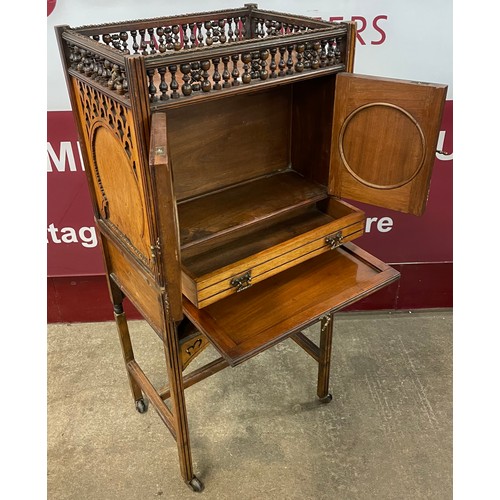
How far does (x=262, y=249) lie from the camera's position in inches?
70.4

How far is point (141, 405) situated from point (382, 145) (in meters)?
1.58

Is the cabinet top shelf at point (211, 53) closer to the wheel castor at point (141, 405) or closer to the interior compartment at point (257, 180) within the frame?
the interior compartment at point (257, 180)

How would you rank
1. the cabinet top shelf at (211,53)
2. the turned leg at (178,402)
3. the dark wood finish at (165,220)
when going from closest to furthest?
the dark wood finish at (165,220) → the cabinet top shelf at (211,53) → the turned leg at (178,402)

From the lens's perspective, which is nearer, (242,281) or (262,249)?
(242,281)

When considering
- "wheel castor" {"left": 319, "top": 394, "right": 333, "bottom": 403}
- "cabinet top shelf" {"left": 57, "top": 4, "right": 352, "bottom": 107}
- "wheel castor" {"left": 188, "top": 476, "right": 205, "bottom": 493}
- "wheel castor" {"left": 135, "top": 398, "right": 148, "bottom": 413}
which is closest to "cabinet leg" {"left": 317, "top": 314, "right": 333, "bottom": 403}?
"wheel castor" {"left": 319, "top": 394, "right": 333, "bottom": 403}

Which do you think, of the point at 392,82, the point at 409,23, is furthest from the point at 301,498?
the point at 409,23

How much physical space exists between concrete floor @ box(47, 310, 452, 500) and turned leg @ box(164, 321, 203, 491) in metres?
0.09

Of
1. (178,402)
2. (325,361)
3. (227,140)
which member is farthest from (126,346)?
(227,140)

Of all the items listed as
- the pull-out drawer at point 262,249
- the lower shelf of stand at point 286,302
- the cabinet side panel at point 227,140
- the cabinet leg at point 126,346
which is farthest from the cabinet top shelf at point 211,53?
the cabinet leg at point 126,346

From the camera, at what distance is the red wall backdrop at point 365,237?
2.26 meters

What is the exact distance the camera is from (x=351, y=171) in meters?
1.71

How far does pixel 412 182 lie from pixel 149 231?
2.70 ft

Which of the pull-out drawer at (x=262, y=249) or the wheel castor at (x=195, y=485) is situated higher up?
the pull-out drawer at (x=262, y=249)

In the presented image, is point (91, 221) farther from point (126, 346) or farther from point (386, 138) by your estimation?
point (386, 138)
